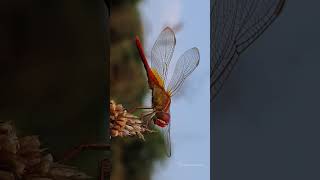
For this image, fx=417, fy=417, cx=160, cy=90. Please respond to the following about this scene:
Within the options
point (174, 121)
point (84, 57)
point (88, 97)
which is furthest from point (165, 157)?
point (84, 57)

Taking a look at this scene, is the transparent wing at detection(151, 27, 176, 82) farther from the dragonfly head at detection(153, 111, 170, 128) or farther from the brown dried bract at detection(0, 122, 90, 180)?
the brown dried bract at detection(0, 122, 90, 180)

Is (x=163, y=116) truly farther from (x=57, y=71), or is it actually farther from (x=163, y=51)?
(x=57, y=71)

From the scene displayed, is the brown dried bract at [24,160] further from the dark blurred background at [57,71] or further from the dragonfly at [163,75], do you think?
the dragonfly at [163,75]
